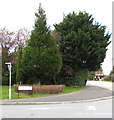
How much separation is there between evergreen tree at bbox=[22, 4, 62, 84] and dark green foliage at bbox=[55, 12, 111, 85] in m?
5.39

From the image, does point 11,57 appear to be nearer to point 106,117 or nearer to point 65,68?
point 65,68

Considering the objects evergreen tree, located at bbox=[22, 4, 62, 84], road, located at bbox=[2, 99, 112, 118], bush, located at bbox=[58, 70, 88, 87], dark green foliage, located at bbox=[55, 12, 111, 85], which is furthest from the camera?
bush, located at bbox=[58, 70, 88, 87]

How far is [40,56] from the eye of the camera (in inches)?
734

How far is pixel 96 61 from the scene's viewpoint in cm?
2605

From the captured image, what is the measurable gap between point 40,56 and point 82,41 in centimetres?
782

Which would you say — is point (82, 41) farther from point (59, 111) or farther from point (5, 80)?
point (59, 111)

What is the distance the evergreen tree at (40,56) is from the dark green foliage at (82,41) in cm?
539

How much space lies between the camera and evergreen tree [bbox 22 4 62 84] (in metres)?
18.6

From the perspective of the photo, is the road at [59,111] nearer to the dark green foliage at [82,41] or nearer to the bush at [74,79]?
the dark green foliage at [82,41]

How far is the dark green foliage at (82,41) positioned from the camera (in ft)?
80.9

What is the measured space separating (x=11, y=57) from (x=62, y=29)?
10.2 m

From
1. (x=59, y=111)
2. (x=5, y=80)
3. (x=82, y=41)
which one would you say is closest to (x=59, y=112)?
(x=59, y=111)

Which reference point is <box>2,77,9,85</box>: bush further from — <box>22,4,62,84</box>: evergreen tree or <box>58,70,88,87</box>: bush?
<box>22,4,62,84</box>: evergreen tree

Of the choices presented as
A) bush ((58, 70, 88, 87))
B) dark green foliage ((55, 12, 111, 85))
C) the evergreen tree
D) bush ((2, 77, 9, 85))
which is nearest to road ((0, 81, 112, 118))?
the evergreen tree
